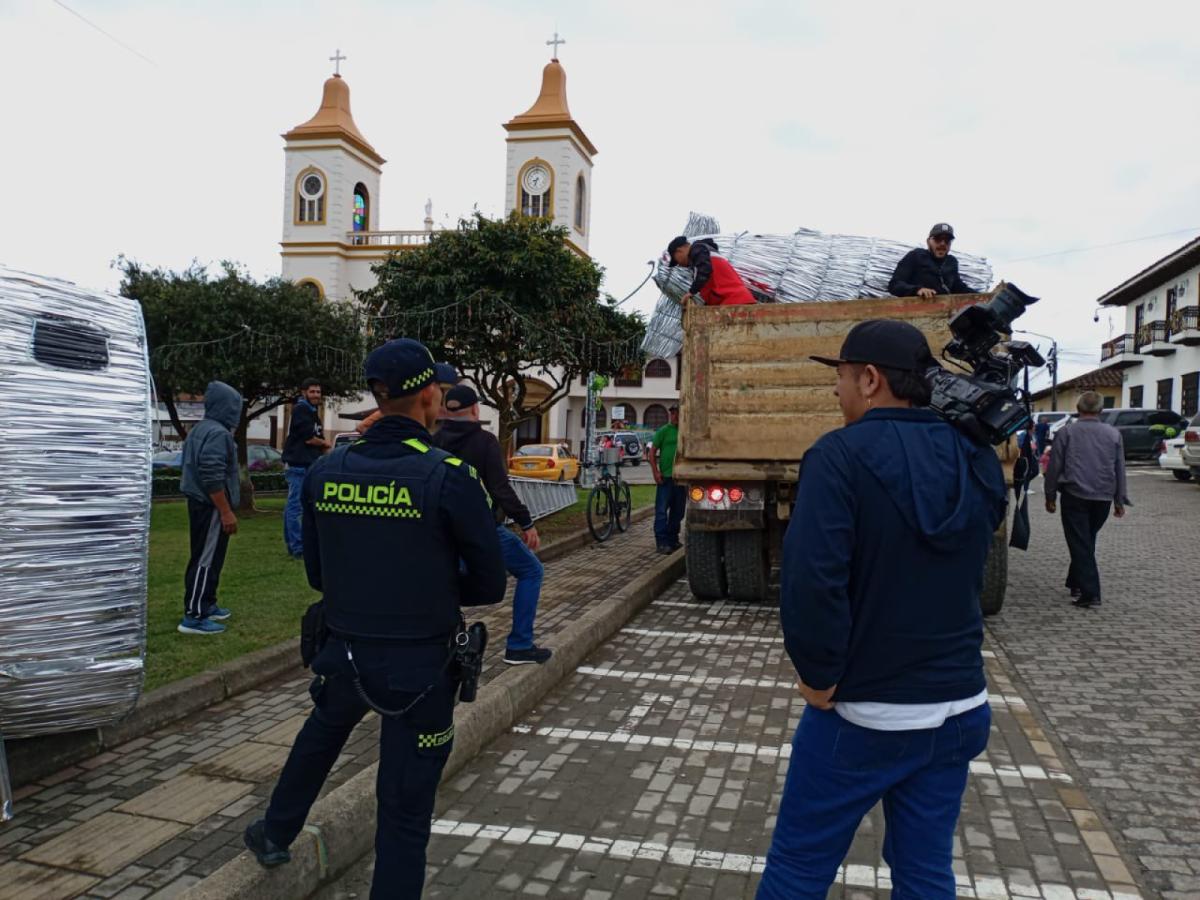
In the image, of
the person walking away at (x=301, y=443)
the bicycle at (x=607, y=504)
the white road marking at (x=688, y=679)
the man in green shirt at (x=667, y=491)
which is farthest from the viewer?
the bicycle at (x=607, y=504)

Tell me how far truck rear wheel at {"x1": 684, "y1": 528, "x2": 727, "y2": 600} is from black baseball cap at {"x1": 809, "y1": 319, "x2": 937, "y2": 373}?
5.51 metres

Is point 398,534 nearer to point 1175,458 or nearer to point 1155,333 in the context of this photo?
point 1175,458

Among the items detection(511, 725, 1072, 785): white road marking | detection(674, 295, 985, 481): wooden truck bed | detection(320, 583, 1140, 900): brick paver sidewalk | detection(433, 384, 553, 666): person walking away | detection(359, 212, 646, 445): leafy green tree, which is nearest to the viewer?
detection(320, 583, 1140, 900): brick paver sidewalk

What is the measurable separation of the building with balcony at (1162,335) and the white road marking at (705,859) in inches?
1330

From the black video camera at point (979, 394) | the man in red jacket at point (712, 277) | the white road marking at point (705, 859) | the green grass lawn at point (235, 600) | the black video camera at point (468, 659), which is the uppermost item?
the man in red jacket at point (712, 277)

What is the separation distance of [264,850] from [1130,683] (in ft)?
16.7

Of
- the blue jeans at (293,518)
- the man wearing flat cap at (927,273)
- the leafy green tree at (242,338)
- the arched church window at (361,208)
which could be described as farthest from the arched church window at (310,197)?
the man wearing flat cap at (927,273)

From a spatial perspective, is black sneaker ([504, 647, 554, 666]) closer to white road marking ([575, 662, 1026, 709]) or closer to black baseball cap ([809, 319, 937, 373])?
white road marking ([575, 662, 1026, 709])

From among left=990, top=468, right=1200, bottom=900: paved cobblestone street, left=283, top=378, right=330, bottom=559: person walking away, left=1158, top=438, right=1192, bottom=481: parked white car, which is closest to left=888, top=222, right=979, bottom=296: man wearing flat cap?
left=990, top=468, right=1200, bottom=900: paved cobblestone street

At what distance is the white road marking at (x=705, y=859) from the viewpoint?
3.11 metres

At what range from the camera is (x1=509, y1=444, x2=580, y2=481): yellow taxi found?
23750 mm

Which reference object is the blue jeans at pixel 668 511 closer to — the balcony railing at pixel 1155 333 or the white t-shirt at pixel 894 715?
the white t-shirt at pixel 894 715

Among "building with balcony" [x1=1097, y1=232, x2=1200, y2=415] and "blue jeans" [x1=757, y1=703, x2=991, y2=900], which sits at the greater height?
"building with balcony" [x1=1097, y1=232, x2=1200, y2=415]

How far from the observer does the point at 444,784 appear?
4.05 meters
